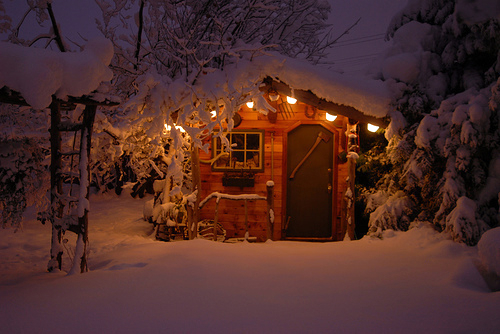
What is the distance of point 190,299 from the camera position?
2.88 metres

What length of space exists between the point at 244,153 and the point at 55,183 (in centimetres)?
409

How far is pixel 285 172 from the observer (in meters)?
7.11

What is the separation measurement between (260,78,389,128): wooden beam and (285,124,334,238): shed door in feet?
4.16

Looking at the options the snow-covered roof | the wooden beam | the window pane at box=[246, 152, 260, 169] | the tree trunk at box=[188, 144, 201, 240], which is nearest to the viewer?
the snow-covered roof

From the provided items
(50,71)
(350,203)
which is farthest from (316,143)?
(50,71)

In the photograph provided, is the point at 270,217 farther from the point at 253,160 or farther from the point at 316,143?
the point at 316,143

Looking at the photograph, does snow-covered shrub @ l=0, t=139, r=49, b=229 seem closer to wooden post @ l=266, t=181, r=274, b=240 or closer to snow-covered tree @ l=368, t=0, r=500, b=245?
wooden post @ l=266, t=181, r=274, b=240

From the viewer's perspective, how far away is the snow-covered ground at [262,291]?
2.48m

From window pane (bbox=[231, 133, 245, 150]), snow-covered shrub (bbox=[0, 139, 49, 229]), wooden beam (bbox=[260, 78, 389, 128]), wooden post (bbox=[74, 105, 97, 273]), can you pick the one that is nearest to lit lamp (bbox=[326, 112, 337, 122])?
wooden beam (bbox=[260, 78, 389, 128])

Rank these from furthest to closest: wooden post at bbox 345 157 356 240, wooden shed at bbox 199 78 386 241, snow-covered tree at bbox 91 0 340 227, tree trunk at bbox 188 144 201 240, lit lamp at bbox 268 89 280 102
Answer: wooden shed at bbox 199 78 386 241
lit lamp at bbox 268 89 280 102
wooden post at bbox 345 157 356 240
tree trunk at bbox 188 144 201 240
snow-covered tree at bbox 91 0 340 227

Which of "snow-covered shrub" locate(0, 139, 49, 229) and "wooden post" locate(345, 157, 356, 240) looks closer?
"snow-covered shrub" locate(0, 139, 49, 229)

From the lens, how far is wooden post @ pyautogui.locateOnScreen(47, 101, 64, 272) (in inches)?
144

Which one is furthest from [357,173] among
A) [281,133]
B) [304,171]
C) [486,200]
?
[486,200]

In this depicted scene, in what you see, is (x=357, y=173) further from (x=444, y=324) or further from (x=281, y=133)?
(x=444, y=324)
